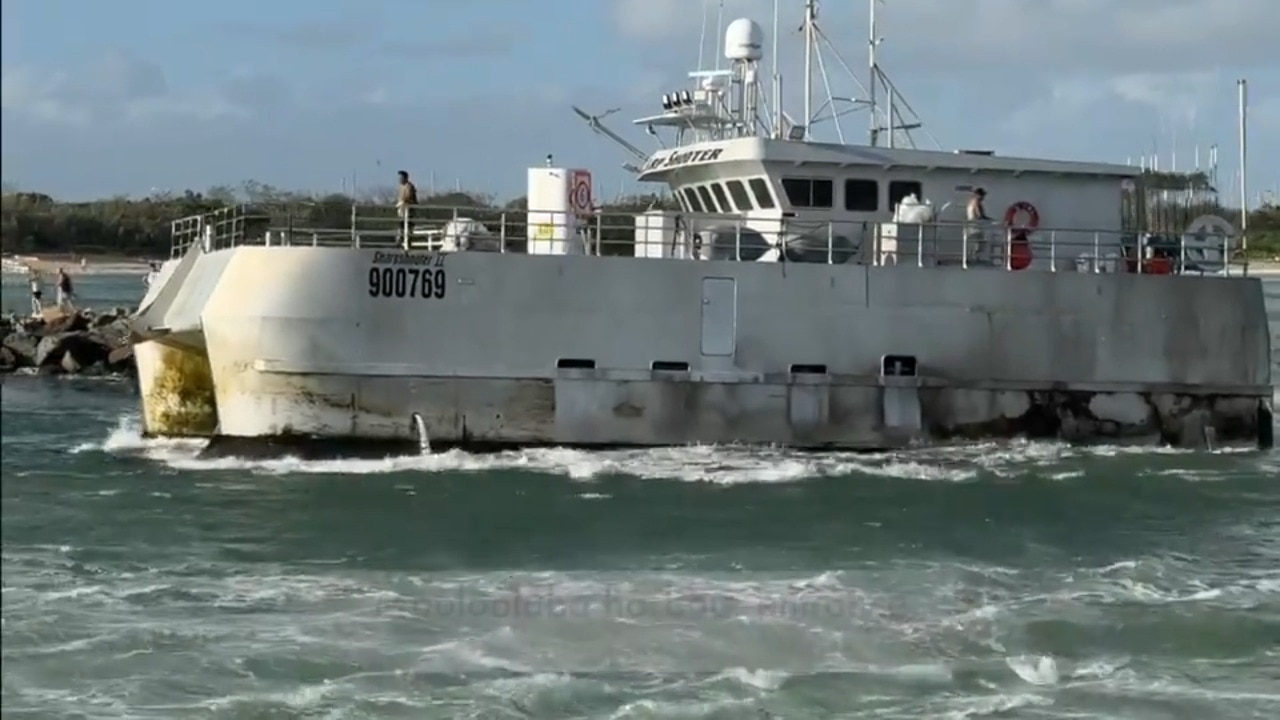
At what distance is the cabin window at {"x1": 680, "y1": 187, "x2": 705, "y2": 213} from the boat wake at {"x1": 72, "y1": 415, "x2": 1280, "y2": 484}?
3765 mm

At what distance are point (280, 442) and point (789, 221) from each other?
20.4ft

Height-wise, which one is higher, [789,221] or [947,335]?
[789,221]

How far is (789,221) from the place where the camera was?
665 inches

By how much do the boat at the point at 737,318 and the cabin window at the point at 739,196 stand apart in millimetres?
40

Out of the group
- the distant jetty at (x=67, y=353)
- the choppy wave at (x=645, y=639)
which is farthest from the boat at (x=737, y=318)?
the distant jetty at (x=67, y=353)

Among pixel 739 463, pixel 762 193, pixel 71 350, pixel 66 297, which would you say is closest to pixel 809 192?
pixel 762 193

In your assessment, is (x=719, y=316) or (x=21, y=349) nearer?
(x=719, y=316)

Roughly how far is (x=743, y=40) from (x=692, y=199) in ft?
6.97

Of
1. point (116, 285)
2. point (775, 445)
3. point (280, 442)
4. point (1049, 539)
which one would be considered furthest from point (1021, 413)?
point (116, 285)

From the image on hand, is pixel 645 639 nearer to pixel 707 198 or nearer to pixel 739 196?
pixel 739 196

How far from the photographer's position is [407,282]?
15.3 meters

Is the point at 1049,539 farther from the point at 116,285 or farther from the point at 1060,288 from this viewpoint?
the point at 116,285

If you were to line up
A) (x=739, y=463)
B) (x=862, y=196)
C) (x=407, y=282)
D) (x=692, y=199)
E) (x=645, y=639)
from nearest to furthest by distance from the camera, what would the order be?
(x=645, y=639), (x=407, y=282), (x=739, y=463), (x=862, y=196), (x=692, y=199)

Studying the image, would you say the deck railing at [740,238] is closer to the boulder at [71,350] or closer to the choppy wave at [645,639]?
the choppy wave at [645,639]
